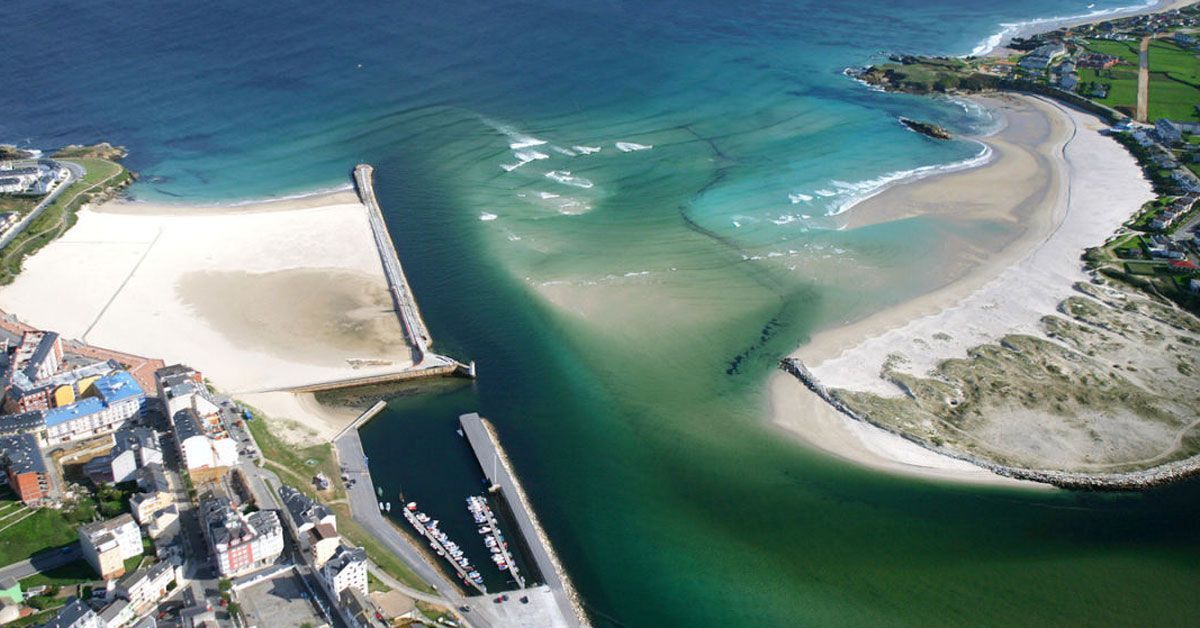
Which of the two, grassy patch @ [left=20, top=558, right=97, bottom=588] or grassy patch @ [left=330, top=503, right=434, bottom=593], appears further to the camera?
grassy patch @ [left=330, top=503, right=434, bottom=593]

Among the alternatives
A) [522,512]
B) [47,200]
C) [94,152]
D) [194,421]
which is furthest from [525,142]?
[522,512]

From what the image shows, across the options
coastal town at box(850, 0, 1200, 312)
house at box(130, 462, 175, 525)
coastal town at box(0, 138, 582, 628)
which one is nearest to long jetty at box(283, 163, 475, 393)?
coastal town at box(0, 138, 582, 628)

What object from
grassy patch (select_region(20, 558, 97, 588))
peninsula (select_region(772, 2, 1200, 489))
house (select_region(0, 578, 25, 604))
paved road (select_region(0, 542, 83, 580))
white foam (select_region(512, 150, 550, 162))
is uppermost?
white foam (select_region(512, 150, 550, 162))

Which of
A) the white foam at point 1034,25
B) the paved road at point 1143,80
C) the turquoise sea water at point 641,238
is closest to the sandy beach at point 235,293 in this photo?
the turquoise sea water at point 641,238

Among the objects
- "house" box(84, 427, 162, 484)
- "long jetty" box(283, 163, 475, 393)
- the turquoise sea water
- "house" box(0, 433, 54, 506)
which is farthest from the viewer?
"long jetty" box(283, 163, 475, 393)

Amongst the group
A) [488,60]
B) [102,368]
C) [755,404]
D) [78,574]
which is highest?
[488,60]

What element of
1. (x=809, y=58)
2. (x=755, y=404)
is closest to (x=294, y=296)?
(x=755, y=404)

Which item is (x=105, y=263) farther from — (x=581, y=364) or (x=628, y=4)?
(x=628, y=4)

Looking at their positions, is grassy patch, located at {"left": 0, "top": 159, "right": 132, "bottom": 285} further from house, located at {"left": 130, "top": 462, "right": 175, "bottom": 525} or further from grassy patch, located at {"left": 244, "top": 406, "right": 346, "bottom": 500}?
house, located at {"left": 130, "top": 462, "right": 175, "bottom": 525}
